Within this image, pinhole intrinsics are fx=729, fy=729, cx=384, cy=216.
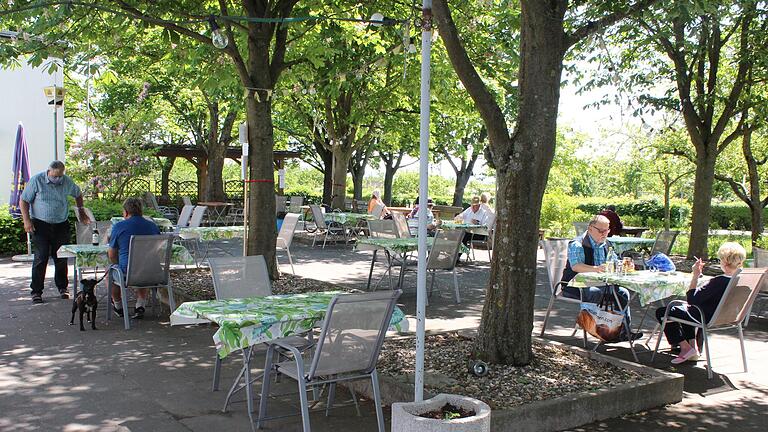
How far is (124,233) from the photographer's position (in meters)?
7.84

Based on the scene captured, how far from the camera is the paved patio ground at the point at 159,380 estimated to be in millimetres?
4770

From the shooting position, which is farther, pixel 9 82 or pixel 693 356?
pixel 9 82

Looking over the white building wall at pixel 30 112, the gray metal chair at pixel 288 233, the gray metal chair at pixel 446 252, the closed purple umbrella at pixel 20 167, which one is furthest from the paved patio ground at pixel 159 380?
the white building wall at pixel 30 112

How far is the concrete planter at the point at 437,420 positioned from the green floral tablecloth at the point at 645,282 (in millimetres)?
3179

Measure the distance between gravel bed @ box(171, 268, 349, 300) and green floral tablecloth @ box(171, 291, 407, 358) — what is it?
317cm

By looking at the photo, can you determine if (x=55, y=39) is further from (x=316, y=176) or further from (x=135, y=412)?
(x=316, y=176)

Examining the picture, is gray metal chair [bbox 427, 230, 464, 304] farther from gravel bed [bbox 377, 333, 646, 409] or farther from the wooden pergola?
the wooden pergola

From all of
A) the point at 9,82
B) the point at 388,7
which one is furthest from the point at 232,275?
the point at 9,82

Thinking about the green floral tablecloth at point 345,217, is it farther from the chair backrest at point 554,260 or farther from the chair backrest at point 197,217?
the chair backrest at point 554,260

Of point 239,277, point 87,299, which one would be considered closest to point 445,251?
point 239,277

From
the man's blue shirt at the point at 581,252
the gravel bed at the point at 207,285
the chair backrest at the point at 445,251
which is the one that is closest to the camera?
the man's blue shirt at the point at 581,252

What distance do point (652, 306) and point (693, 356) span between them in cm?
362

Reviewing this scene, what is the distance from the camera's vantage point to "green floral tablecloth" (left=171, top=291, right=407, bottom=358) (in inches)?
173

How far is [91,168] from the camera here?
20156mm
